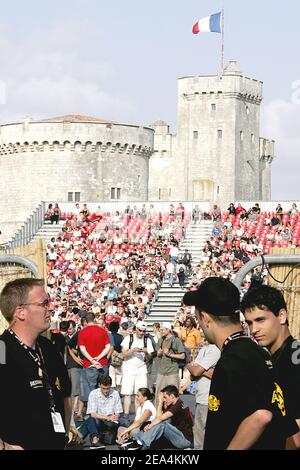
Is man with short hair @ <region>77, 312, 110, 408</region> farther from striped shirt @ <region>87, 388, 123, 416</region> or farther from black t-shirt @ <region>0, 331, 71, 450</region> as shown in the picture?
black t-shirt @ <region>0, 331, 71, 450</region>

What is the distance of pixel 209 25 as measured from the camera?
235 feet

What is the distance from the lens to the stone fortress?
229 ft

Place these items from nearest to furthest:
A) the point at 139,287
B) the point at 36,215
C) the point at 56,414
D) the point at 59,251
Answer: the point at 56,414 < the point at 139,287 < the point at 59,251 < the point at 36,215

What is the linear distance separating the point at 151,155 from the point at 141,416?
6248cm

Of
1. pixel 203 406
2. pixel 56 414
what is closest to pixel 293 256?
pixel 56 414

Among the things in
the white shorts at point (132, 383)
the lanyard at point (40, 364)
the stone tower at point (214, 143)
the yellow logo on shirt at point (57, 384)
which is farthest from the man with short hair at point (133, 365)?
the stone tower at point (214, 143)

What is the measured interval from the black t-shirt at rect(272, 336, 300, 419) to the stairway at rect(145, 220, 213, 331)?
92.3ft

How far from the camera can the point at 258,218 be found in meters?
46.0

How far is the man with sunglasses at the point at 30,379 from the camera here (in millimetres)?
6695

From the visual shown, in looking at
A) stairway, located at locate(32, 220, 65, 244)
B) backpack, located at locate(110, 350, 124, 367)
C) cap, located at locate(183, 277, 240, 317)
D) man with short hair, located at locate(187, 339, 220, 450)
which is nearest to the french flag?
stairway, located at locate(32, 220, 65, 244)

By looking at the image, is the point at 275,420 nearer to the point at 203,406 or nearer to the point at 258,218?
the point at 203,406

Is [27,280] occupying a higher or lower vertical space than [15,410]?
higher

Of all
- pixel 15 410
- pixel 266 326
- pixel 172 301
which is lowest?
pixel 172 301

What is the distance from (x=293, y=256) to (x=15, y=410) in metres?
3.20
